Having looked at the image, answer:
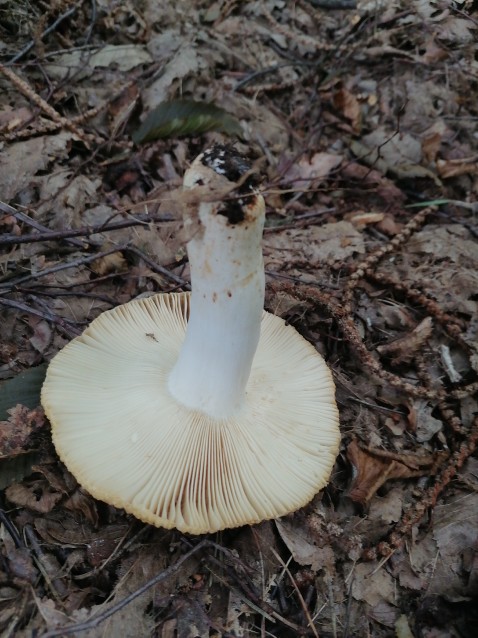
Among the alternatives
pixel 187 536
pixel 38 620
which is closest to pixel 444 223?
pixel 187 536

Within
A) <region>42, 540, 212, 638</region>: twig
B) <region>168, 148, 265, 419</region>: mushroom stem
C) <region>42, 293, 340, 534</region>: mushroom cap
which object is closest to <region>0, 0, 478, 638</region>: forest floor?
<region>42, 540, 212, 638</region>: twig

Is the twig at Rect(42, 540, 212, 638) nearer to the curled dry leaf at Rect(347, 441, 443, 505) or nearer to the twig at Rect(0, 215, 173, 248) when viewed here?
the curled dry leaf at Rect(347, 441, 443, 505)

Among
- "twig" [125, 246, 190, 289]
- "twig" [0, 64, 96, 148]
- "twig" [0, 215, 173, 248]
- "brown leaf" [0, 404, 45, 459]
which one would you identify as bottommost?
"brown leaf" [0, 404, 45, 459]

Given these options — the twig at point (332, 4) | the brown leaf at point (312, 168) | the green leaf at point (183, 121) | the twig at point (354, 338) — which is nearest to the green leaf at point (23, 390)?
the twig at point (354, 338)

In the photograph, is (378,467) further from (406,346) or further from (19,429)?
(19,429)

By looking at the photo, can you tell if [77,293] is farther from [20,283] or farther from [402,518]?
[402,518]

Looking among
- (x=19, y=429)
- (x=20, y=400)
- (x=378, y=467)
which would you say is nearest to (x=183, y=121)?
(x=20, y=400)
